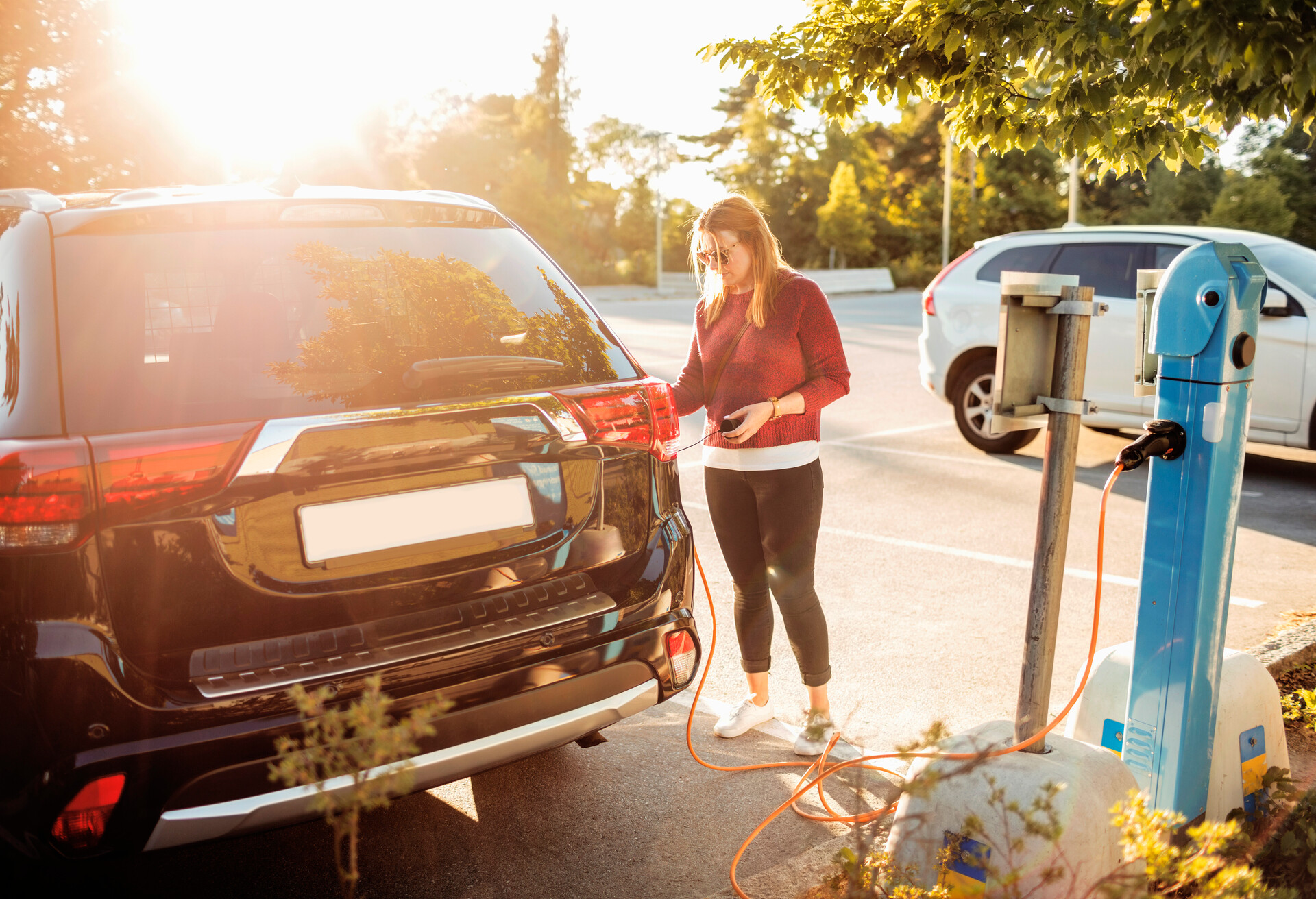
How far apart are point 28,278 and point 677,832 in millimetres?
2124

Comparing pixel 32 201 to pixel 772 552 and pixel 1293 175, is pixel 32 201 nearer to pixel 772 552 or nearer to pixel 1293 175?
pixel 772 552

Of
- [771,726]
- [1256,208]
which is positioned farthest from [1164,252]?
[1256,208]

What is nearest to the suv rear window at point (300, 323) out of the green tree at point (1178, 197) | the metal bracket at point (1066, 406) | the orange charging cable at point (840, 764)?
the orange charging cable at point (840, 764)

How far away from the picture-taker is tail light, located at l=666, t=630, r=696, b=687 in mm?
2779

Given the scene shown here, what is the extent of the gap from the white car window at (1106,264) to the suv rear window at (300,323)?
20.2ft

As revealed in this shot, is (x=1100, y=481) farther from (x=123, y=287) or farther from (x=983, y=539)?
(x=123, y=287)

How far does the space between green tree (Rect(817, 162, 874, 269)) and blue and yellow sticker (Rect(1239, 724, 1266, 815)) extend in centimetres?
4701

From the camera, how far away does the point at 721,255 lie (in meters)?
3.32

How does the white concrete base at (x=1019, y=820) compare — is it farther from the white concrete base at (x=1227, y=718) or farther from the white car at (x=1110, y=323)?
the white car at (x=1110, y=323)

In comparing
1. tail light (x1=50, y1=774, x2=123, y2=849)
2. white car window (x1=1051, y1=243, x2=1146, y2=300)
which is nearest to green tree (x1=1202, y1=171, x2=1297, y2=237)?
white car window (x1=1051, y1=243, x2=1146, y2=300)

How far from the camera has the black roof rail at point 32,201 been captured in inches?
94.7

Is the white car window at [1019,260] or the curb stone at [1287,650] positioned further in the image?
the white car window at [1019,260]

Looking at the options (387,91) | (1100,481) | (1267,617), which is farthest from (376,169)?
(1267,617)

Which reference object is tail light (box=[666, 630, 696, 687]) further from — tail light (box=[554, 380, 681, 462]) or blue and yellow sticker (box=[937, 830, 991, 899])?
blue and yellow sticker (box=[937, 830, 991, 899])
